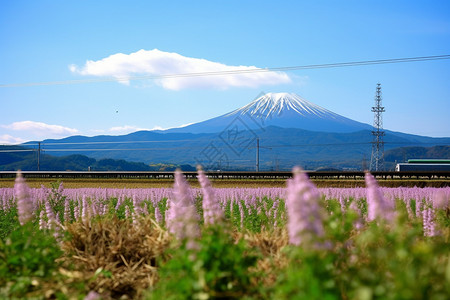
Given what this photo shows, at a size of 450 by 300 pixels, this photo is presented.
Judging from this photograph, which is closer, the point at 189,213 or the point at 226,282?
the point at 226,282

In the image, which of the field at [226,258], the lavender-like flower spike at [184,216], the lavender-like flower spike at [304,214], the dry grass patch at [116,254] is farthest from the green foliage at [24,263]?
the lavender-like flower spike at [304,214]

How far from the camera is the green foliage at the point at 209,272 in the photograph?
11.1 ft

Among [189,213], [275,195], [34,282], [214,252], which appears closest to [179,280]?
[214,252]

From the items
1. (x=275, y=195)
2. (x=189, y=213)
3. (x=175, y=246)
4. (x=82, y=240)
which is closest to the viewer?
(x=189, y=213)

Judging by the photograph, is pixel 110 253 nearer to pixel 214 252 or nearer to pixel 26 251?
pixel 26 251

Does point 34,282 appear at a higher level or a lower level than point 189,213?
lower

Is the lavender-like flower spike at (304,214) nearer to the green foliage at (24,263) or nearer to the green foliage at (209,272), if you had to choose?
the green foliage at (209,272)

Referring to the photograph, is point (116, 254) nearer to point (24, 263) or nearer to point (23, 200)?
point (24, 263)

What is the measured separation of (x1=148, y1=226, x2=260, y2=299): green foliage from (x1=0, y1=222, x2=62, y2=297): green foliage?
55.7 inches

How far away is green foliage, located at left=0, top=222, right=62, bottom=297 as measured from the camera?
4.27 meters

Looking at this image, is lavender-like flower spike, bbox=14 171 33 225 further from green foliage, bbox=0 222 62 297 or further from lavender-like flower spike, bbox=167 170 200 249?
lavender-like flower spike, bbox=167 170 200 249

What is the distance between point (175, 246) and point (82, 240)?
1.72 metres

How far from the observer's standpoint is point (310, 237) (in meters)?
2.79

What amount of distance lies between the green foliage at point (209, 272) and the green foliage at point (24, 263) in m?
1.41
